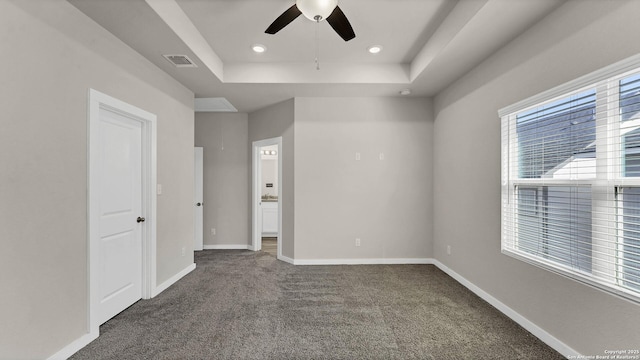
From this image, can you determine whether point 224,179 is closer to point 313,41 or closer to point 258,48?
point 258,48

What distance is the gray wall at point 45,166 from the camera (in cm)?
167

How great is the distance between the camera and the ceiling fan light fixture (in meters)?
2.02

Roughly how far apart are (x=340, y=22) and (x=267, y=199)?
5161mm

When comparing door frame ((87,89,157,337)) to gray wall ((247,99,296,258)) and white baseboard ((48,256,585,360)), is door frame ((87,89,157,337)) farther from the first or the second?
gray wall ((247,99,296,258))

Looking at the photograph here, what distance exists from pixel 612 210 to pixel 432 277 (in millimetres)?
2285

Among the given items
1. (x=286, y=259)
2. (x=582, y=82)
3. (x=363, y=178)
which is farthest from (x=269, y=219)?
(x=582, y=82)

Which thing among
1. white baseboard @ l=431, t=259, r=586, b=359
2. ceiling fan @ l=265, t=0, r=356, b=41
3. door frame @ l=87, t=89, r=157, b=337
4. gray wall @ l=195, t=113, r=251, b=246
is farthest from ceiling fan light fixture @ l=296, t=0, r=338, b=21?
gray wall @ l=195, t=113, r=251, b=246

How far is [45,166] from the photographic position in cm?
188

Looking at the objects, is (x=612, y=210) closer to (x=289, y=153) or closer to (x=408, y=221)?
(x=408, y=221)

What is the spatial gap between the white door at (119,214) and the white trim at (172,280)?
7.3 inches

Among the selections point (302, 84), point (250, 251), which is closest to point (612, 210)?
point (302, 84)

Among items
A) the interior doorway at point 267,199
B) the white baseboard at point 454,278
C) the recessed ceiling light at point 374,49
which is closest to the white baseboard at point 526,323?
the white baseboard at point 454,278

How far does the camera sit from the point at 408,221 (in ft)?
14.4

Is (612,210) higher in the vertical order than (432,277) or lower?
higher
